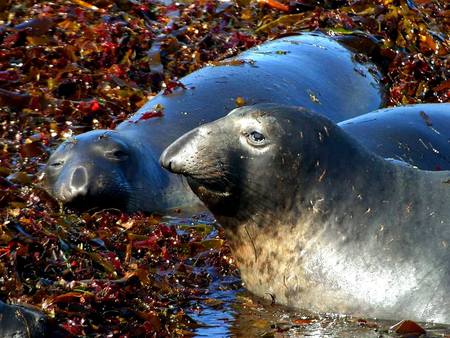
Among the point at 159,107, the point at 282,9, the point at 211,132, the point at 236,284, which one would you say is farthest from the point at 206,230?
the point at 282,9

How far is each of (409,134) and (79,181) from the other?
229 centimetres

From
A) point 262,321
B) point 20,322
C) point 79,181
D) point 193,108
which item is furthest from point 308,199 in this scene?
point 193,108

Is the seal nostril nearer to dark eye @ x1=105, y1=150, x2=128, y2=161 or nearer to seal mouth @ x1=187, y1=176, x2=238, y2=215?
dark eye @ x1=105, y1=150, x2=128, y2=161

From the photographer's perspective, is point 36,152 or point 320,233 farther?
point 36,152

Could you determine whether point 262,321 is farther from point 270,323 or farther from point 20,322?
point 20,322

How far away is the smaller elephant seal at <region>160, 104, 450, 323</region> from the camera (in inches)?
267

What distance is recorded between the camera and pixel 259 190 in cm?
695

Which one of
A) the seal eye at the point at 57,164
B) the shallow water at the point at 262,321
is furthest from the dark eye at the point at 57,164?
the shallow water at the point at 262,321

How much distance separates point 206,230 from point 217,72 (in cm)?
276

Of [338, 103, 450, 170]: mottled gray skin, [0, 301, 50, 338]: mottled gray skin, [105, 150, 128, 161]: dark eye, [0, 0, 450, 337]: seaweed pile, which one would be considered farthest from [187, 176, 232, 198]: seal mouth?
[105, 150, 128, 161]: dark eye

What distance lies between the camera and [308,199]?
6.96 m

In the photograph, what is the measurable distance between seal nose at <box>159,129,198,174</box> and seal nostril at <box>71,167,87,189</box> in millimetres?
2267

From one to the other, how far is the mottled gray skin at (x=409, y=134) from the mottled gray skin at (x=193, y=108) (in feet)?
4.60

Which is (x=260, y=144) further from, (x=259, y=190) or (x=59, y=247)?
(x=59, y=247)
